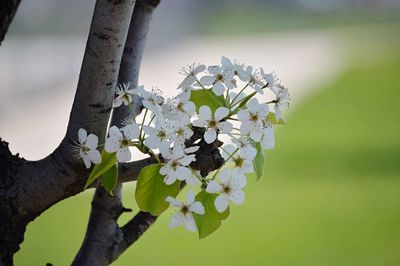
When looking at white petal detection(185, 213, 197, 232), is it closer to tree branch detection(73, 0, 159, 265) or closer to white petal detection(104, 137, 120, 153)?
white petal detection(104, 137, 120, 153)

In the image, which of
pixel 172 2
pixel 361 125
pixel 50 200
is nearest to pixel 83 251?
pixel 50 200

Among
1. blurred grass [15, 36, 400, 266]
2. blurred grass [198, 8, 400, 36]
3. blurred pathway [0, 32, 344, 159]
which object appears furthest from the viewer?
blurred grass [198, 8, 400, 36]

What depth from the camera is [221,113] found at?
584 mm

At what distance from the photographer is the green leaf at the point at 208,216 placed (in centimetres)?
58

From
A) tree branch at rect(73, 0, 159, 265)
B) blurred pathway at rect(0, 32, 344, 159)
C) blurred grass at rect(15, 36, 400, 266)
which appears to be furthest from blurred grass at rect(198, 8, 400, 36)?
tree branch at rect(73, 0, 159, 265)

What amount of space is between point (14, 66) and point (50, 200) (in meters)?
3.05

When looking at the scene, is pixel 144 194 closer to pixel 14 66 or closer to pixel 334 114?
pixel 334 114

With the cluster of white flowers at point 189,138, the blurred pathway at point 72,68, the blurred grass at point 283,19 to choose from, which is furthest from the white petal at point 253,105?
the blurred grass at point 283,19

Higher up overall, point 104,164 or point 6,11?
point 6,11

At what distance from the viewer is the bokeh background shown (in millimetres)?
2125

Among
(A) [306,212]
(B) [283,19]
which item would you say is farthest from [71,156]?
(B) [283,19]

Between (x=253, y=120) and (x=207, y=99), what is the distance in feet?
0.24

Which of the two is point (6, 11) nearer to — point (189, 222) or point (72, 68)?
point (189, 222)

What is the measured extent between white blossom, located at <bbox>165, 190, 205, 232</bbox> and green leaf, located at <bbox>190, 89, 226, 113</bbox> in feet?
0.33
